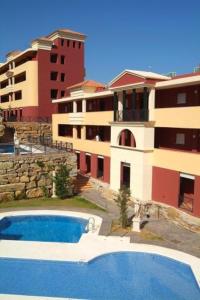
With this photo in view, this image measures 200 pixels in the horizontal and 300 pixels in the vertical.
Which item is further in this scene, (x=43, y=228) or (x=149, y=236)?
(x=43, y=228)

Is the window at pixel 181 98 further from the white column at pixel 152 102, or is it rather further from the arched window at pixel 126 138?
the arched window at pixel 126 138

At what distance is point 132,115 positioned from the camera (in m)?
25.5

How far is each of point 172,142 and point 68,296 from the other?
1579cm

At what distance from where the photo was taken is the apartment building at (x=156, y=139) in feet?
69.7

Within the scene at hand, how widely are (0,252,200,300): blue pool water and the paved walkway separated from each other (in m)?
1.53

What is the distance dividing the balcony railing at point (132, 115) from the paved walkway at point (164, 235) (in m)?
7.86

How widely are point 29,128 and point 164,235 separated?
32349 millimetres

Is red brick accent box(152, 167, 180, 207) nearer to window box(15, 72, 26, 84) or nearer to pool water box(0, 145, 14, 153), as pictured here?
pool water box(0, 145, 14, 153)

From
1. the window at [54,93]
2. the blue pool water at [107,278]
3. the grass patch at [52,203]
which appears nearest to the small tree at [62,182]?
the grass patch at [52,203]

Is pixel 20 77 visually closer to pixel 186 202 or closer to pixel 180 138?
pixel 180 138

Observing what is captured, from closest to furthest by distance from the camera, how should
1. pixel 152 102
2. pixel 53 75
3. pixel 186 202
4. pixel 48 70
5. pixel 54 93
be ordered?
pixel 186 202, pixel 152 102, pixel 48 70, pixel 53 75, pixel 54 93

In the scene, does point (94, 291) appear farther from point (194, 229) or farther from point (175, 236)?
point (194, 229)

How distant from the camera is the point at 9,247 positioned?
16.9 metres

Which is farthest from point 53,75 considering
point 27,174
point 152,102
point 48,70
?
point 152,102
